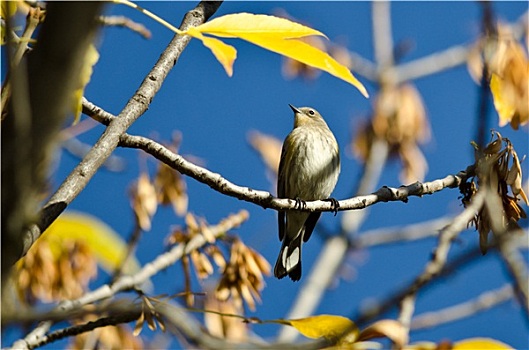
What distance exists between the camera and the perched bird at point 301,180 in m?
6.79

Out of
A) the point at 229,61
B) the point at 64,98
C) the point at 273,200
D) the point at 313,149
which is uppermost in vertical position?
the point at 313,149

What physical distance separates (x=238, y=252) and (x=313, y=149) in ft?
12.2

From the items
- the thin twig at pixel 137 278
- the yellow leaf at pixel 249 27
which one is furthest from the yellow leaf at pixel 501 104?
the thin twig at pixel 137 278

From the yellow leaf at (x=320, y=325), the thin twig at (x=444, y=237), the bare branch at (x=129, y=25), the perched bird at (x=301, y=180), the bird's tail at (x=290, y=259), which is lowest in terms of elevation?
the yellow leaf at (x=320, y=325)

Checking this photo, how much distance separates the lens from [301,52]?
6.77ft

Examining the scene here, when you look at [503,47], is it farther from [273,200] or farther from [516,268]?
[516,268]

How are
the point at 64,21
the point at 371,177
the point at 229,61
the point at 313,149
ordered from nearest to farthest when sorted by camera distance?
the point at 64,21 < the point at 229,61 < the point at 313,149 < the point at 371,177

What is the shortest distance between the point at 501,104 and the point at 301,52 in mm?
1304

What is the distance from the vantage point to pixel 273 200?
326 centimetres

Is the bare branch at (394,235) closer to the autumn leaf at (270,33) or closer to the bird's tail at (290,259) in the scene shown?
the bird's tail at (290,259)

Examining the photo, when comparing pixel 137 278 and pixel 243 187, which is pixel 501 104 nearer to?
pixel 243 187

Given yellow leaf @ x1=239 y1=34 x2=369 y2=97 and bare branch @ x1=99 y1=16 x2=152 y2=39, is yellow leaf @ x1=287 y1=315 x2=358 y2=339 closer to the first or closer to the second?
yellow leaf @ x1=239 y1=34 x2=369 y2=97

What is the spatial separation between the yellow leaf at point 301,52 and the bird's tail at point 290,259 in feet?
14.6

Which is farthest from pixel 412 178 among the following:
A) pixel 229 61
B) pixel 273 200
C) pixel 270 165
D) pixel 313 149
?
pixel 229 61
